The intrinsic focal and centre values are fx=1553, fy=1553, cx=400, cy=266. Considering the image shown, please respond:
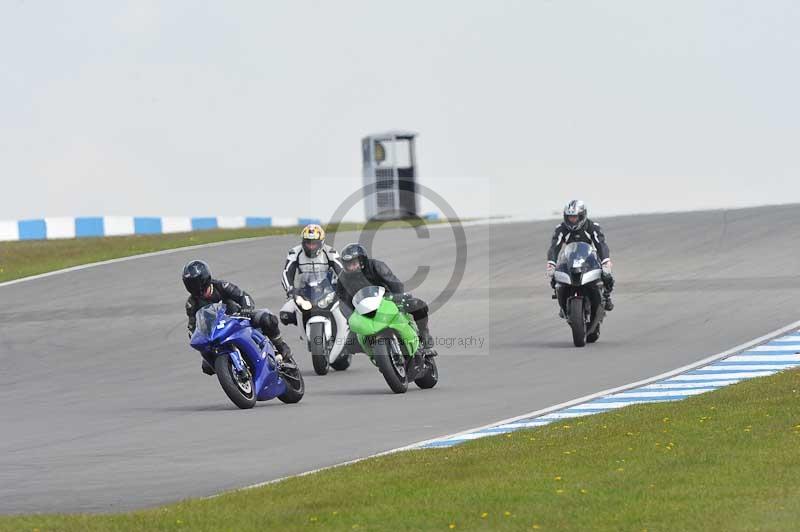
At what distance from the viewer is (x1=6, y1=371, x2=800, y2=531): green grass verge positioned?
27.8ft

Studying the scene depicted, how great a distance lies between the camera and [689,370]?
17156mm

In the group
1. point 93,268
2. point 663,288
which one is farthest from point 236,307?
point 93,268

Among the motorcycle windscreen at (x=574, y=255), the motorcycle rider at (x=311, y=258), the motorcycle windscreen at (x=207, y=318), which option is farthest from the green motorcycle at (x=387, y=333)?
the motorcycle windscreen at (x=574, y=255)

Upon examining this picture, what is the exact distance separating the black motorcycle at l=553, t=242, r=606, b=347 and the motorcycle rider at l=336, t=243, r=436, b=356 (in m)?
4.53

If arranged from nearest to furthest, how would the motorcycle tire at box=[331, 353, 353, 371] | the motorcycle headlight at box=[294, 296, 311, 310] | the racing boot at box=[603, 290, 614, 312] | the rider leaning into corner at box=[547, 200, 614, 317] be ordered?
the motorcycle headlight at box=[294, 296, 311, 310] < the motorcycle tire at box=[331, 353, 353, 371] < the racing boot at box=[603, 290, 614, 312] < the rider leaning into corner at box=[547, 200, 614, 317]

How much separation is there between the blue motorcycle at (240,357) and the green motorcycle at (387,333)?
2.89ft

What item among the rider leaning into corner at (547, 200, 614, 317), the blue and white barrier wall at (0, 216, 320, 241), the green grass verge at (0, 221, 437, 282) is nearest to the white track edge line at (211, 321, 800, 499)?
the rider leaning into corner at (547, 200, 614, 317)

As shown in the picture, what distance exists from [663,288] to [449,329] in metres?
4.89

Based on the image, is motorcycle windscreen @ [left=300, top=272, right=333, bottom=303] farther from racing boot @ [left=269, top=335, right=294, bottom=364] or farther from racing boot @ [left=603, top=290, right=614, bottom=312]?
racing boot @ [left=603, top=290, right=614, bottom=312]

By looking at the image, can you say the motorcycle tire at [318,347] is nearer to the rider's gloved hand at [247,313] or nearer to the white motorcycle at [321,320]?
the white motorcycle at [321,320]

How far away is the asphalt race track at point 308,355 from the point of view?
1192 centimetres

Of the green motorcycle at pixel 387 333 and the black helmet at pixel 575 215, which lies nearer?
the green motorcycle at pixel 387 333

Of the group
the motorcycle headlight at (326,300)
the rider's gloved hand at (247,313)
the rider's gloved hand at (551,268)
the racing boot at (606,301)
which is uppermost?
the rider's gloved hand at (247,313)

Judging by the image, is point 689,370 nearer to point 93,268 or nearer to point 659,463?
point 659,463
